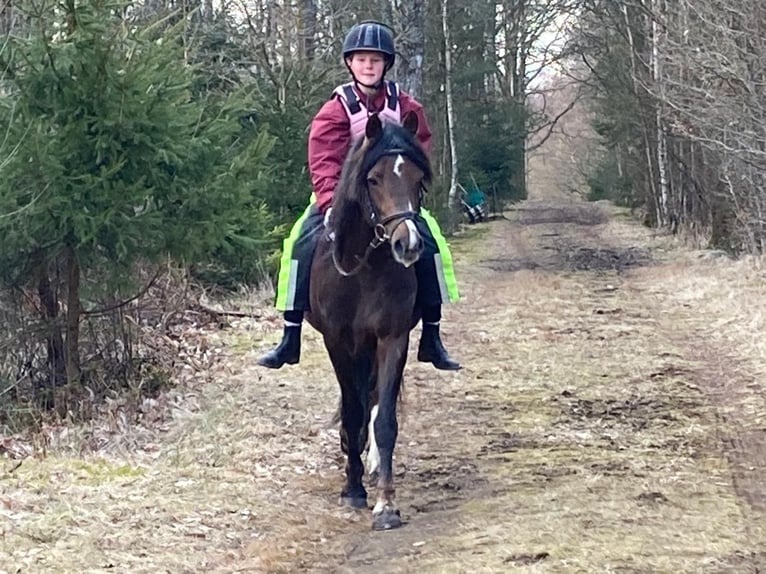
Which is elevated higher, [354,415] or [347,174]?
[347,174]

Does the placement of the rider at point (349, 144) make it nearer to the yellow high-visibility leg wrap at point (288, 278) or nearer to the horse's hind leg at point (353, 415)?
the yellow high-visibility leg wrap at point (288, 278)

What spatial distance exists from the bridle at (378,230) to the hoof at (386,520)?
4.45 feet

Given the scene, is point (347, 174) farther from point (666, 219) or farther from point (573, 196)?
point (573, 196)

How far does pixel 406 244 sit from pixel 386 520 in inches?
62.9

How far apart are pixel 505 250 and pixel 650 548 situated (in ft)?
72.3

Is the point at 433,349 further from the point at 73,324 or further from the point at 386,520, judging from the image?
the point at 73,324

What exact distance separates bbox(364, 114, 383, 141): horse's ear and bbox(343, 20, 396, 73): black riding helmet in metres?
0.90

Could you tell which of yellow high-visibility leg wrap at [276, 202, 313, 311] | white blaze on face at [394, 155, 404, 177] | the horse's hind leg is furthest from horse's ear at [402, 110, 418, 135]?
the horse's hind leg

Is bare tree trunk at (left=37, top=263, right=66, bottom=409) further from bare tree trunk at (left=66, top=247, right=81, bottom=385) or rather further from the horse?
the horse

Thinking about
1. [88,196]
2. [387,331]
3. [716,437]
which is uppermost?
[88,196]

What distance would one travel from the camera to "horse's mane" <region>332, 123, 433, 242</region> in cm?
639

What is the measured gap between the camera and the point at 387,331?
677 cm

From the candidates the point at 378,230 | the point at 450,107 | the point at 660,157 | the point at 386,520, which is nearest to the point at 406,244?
the point at 378,230

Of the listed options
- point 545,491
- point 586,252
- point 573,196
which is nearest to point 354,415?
point 545,491
